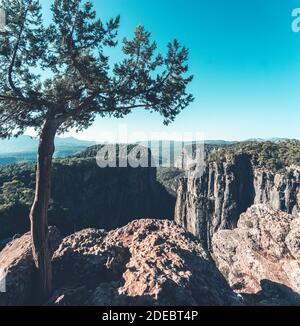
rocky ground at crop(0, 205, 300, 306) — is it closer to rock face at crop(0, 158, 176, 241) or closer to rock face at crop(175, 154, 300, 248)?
rock face at crop(0, 158, 176, 241)

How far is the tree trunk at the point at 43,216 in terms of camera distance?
1399 cm

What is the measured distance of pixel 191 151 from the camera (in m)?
168

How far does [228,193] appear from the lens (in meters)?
108

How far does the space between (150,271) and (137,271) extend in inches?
28.7

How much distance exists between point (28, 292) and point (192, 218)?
10685 cm

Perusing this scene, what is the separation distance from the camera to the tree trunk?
1399cm

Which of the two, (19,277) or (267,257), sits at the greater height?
(19,277)
